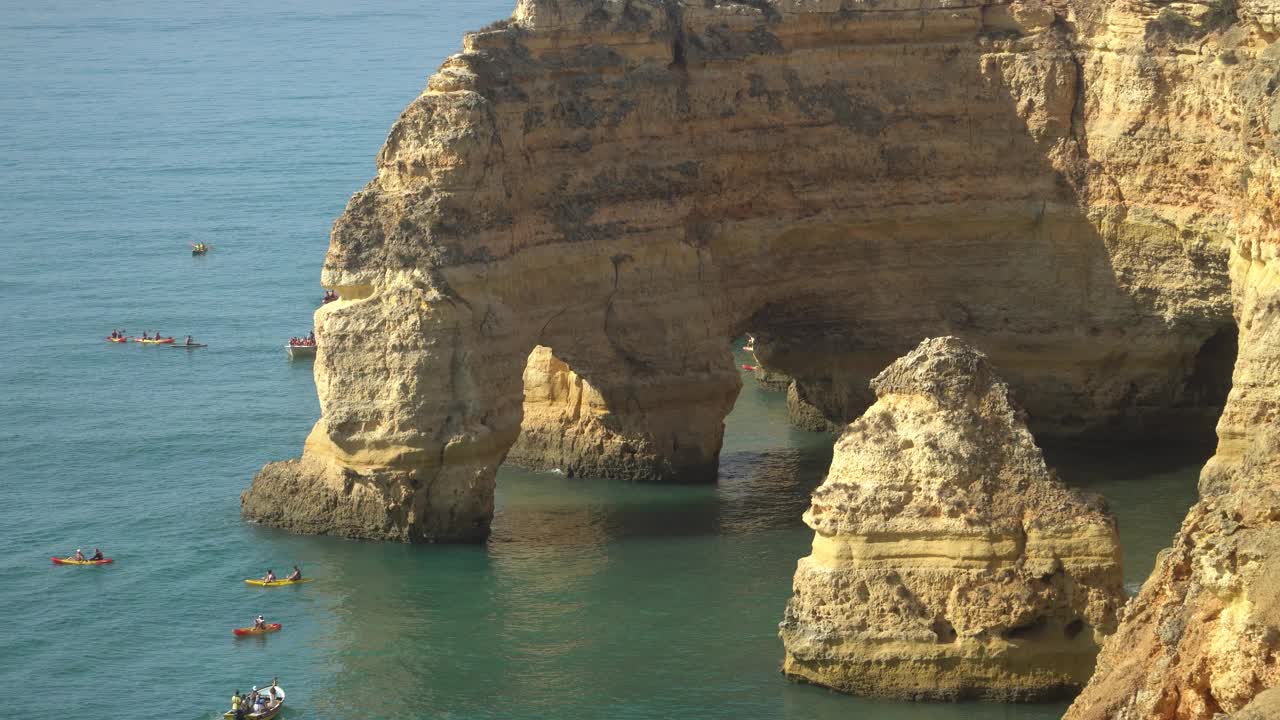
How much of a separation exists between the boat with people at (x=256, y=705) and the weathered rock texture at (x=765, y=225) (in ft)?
32.0

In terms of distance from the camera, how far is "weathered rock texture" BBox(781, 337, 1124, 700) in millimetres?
43500

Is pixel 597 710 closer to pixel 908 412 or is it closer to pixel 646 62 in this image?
pixel 908 412

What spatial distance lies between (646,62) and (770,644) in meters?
17.2

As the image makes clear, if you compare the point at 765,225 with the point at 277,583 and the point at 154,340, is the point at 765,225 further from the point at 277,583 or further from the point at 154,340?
the point at 154,340

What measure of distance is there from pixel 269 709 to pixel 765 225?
2061 cm

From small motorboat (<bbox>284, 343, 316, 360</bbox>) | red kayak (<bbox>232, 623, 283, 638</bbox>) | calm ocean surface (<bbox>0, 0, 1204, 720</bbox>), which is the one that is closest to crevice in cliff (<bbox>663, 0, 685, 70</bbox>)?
calm ocean surface (<bbox>0, 0, 1204, 720</bbox>)

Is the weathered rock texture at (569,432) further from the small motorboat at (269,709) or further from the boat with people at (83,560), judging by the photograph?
the small motorboat at (269,709)

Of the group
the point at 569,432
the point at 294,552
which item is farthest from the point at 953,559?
the point at 569,432

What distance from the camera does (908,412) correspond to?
44.6m

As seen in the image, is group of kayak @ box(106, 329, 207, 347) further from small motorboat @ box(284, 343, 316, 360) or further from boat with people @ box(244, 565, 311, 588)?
boat with people @ box(244, 565, 311, 588)

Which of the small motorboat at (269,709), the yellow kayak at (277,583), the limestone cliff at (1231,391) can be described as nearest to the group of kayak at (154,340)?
the yellow kayak at (277,583)

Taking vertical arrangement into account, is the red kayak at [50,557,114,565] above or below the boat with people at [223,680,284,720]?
above

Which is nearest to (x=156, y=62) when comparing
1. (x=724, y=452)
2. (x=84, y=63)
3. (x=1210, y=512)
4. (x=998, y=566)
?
(x=84, y=63)

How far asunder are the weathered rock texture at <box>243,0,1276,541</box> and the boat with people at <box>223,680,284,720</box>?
9.75 meters
